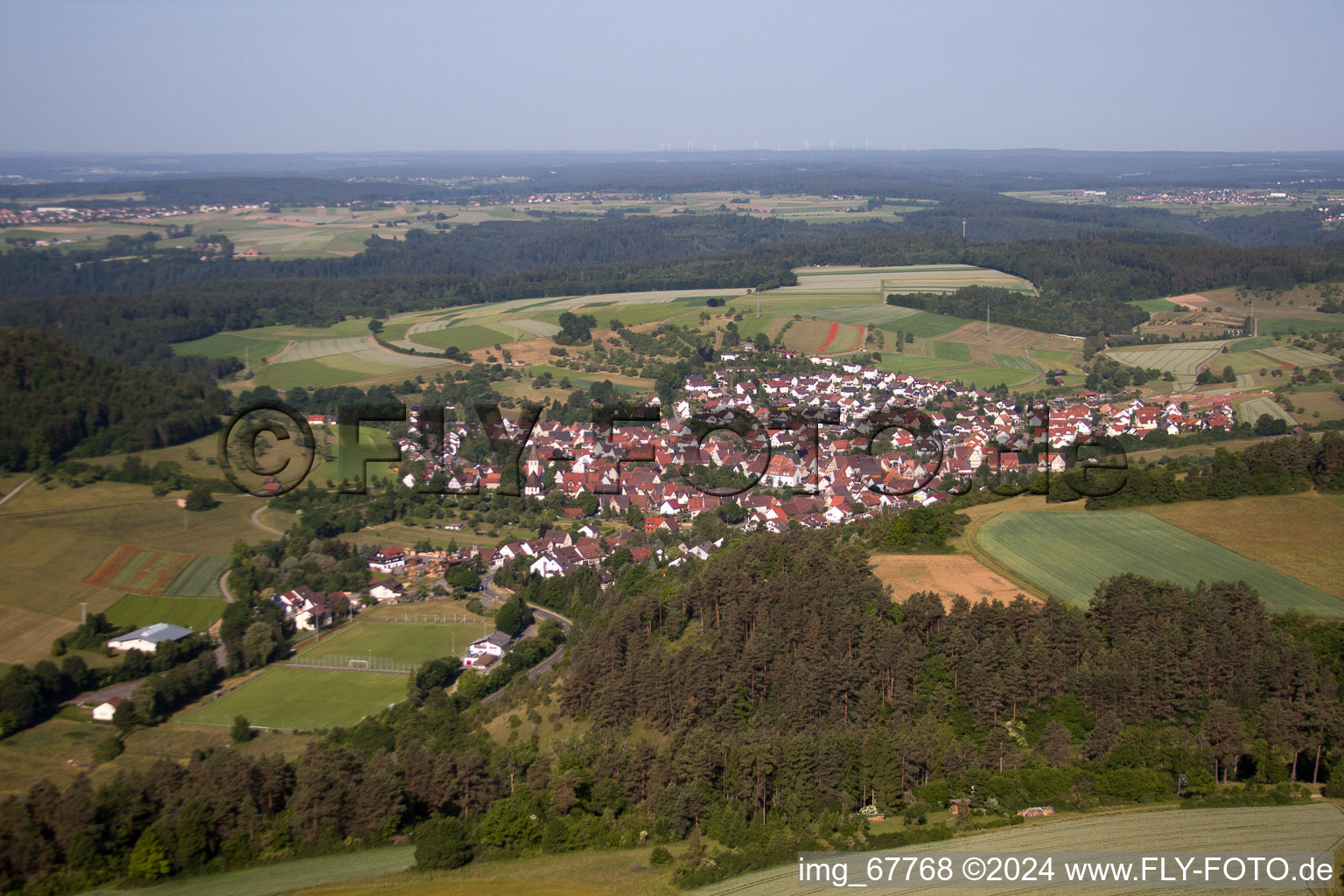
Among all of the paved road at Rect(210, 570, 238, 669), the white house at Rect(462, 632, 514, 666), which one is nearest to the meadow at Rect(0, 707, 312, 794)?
the paved road at Rect(210, 570, 238, 669)

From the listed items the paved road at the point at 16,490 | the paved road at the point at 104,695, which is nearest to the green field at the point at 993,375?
the paved road at the point at 104,695

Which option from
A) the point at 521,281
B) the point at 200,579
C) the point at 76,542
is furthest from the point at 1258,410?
the point at 521,281

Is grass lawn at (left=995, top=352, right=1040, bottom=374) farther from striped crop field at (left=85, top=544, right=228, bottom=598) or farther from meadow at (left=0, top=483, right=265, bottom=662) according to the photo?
striped crop field at (left=85, top=544, right=228, bottom=598)

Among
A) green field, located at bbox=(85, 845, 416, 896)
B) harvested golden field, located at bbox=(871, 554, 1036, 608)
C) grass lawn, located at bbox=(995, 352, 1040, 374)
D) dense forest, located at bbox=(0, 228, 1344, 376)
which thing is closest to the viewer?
green field, located at bbox=(85, 845, 416, 896)

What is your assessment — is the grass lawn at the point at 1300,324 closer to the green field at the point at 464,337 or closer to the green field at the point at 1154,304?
the green field at the point at 1154,304

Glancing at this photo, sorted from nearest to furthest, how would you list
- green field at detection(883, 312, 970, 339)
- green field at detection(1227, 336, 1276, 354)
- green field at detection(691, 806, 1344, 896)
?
1. green field at detection(691, 806, 1344, 896)
2. green field at detection(1227, 336, 1276, 354)
3. green field at detection(883, 312, 970, 339)

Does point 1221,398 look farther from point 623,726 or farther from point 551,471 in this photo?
point 623,726

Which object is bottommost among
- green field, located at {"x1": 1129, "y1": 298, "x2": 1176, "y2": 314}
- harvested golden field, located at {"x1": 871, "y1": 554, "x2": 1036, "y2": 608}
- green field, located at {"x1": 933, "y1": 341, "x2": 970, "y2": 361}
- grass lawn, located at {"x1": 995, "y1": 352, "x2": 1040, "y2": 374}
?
harvested golden field, located at {"x1": 871, "y1": 554, "x2": 1036, "y2": 608}
